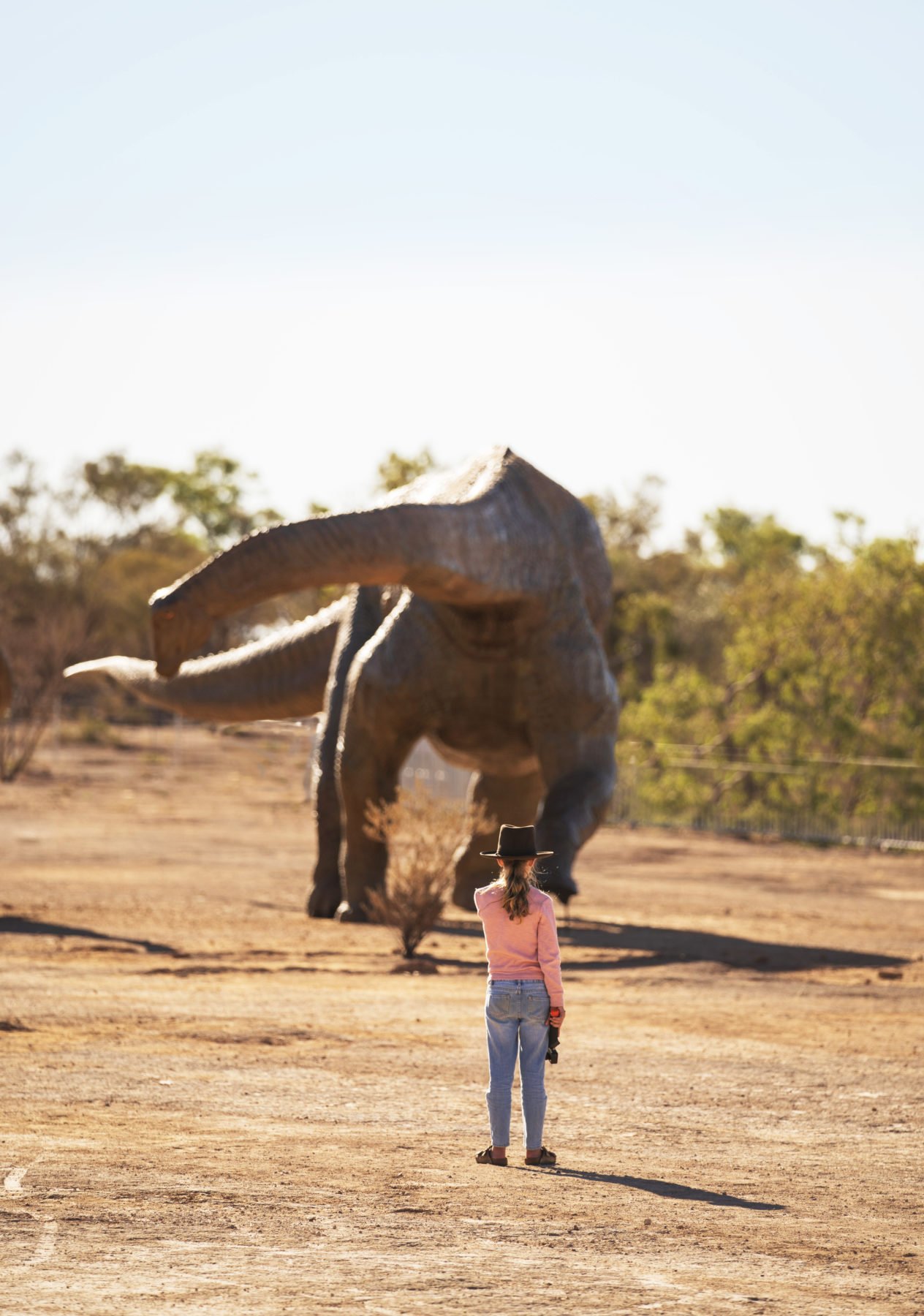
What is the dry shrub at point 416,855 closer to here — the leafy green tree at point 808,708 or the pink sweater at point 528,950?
the pink sweater at point 528,950

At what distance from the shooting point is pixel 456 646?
14539 mm

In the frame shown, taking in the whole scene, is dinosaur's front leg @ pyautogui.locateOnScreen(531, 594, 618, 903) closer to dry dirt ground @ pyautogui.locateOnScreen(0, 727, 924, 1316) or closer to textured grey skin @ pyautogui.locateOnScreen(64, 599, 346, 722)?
dry dirt ground @ pyautogui.locateOnScreen(0, 727, 924, 1316)

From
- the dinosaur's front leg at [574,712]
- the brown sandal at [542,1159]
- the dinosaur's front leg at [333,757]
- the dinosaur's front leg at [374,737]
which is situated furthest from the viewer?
the dinosaur's front leg at [333,757]

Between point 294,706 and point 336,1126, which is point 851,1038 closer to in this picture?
point 336,1126

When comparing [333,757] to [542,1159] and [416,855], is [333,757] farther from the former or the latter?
[542,1159]

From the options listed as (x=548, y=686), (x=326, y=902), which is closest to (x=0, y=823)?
(x=326, y=902)

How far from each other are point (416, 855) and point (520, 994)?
22.5 ft

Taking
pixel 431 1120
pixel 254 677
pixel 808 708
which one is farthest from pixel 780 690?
pixel 431 1120

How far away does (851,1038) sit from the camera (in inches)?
391

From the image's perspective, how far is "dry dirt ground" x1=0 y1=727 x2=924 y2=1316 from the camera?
507 centimetres

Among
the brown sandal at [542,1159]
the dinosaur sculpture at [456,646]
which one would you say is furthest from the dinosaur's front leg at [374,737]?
the brown sandal at [542,1159]

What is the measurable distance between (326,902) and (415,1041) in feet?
21.5

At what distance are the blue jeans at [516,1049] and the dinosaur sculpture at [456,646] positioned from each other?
218 inches

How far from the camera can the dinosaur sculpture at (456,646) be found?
40.9 feet
